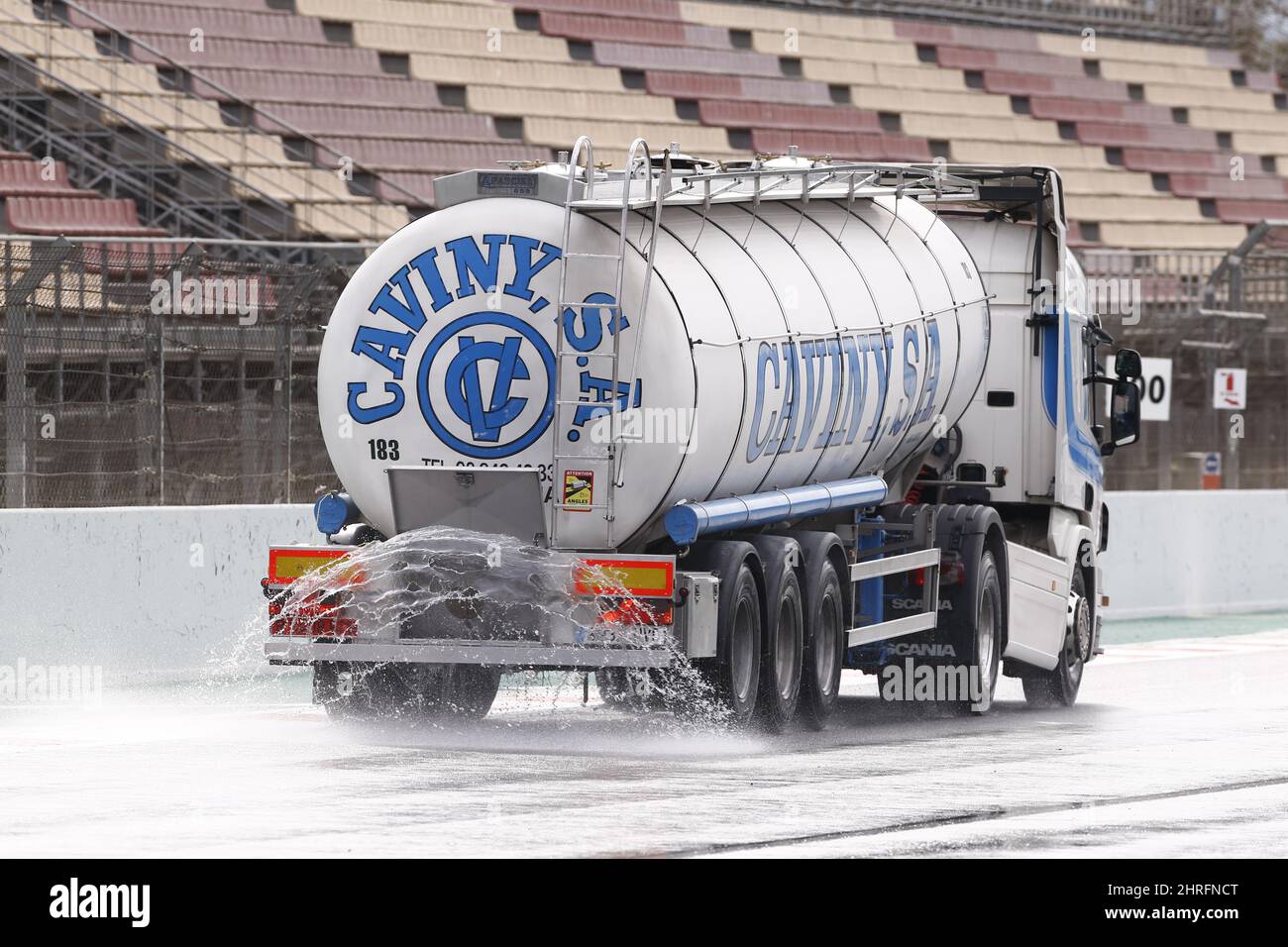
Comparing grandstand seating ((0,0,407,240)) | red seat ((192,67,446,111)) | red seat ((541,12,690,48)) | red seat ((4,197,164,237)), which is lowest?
red seat ((4,197,164,237))

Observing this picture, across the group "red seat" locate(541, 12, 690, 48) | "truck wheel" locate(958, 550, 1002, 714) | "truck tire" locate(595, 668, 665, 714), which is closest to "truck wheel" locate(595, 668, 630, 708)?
"truck tire" locate(595, 668, 665, 714)

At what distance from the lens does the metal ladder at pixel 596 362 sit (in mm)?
12969

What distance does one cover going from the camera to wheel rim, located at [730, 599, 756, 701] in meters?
13.5

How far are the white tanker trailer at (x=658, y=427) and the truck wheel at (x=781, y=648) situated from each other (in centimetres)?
2

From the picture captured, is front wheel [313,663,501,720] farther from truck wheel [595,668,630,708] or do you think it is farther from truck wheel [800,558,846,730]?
truck wheel [800,558,846,730]

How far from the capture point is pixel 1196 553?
25.4 m

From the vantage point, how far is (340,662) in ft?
46.4

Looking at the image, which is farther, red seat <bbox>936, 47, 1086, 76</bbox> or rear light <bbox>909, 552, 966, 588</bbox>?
red seat <bbox>936, 47, 1086, 76</bbox>

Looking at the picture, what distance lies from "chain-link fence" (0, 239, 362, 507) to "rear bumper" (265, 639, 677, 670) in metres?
3.99

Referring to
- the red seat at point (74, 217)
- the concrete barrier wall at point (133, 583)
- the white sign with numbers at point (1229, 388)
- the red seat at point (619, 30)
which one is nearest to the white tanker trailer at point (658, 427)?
the concrete barrier wall at point (133, 583)

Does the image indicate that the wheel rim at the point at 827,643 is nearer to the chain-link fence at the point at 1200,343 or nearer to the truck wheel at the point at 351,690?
the truck wheel at the point at 351,690

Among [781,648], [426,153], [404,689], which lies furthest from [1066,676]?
[426,153]
